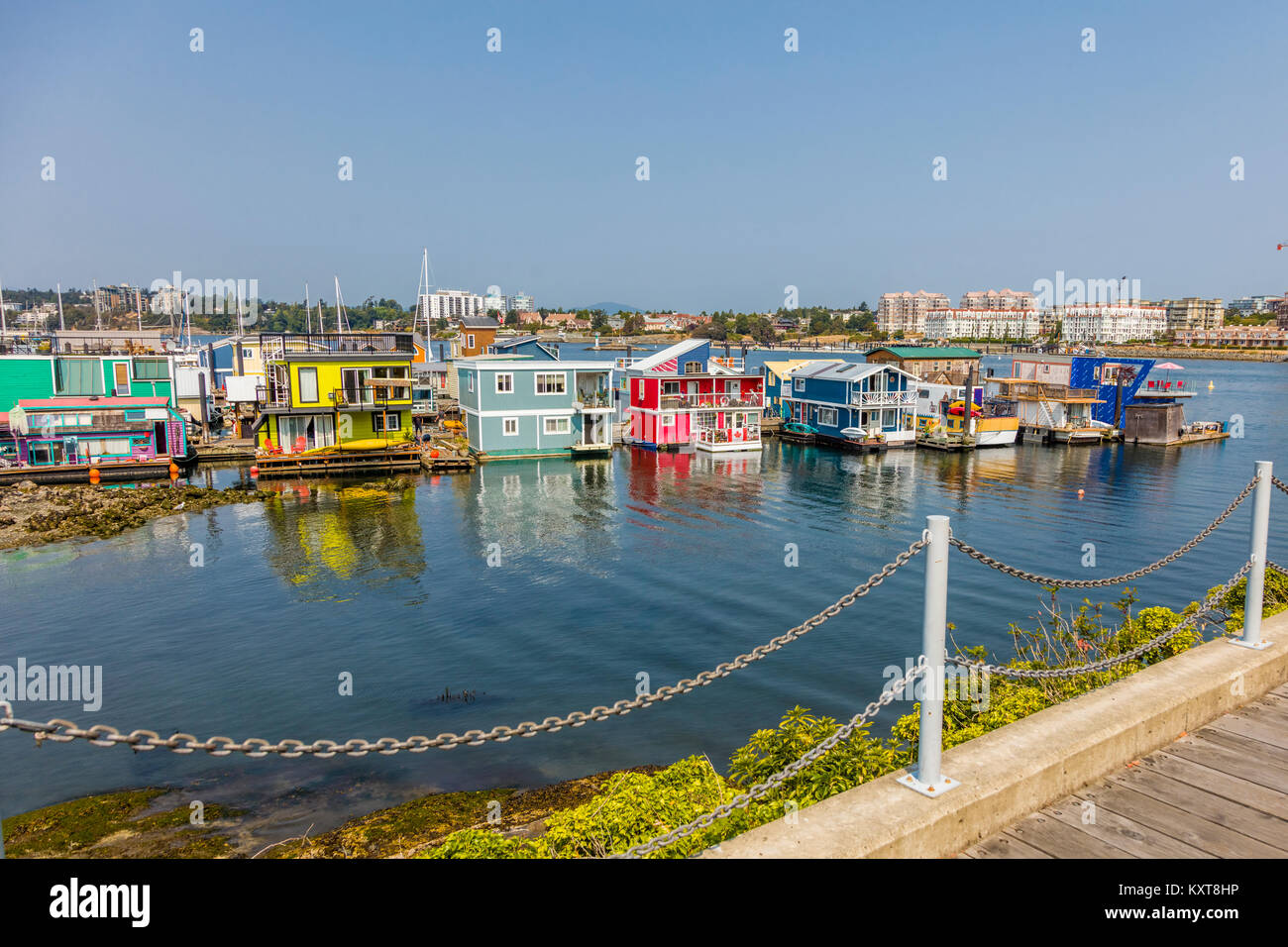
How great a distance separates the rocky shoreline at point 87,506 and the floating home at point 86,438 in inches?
57.5

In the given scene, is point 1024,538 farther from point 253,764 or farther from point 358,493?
point 358,493

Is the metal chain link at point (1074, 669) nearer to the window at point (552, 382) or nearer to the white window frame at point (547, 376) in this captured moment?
the white window frame at point (547, 376)

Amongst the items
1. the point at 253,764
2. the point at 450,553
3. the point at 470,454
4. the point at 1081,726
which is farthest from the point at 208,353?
the point at 1081,726

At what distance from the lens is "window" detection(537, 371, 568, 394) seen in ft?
165

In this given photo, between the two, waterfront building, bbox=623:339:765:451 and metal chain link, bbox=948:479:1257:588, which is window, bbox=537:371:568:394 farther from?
metal chain link, bbox=948:479:1257:588

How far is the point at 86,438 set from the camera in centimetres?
4056

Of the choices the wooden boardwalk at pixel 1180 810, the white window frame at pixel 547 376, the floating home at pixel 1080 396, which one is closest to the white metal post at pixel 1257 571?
the wooden boardwalk at pixel 1180 810

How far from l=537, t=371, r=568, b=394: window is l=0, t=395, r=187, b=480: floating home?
2104cm

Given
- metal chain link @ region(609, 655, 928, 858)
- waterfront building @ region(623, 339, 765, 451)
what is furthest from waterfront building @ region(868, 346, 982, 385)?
metal chain link @ region(609, 655, 928, 858)

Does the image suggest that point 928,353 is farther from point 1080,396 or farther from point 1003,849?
point 1003,849

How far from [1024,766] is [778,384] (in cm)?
6459

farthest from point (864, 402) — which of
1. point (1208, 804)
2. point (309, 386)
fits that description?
point (1208, 804)
